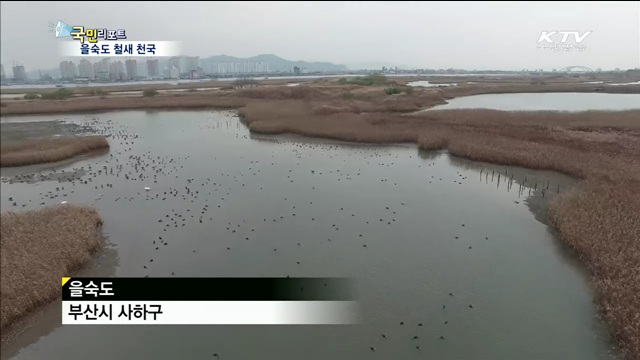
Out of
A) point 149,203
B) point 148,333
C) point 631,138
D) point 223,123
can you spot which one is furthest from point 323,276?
point 223,123

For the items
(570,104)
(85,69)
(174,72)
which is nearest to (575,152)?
(85,69)

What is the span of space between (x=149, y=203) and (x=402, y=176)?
15.4m

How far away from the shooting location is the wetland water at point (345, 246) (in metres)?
9.93

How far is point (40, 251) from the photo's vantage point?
13.4 meters

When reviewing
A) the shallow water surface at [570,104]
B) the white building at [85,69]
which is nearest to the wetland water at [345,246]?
the white building at [85,69]

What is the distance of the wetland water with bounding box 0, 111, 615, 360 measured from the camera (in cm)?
993

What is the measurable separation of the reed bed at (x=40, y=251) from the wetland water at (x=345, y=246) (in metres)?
0.67

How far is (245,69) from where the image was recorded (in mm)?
181375

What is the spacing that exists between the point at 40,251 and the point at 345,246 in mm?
11355

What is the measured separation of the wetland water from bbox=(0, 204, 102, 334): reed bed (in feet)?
2.19

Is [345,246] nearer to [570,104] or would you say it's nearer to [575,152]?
[575,152]
